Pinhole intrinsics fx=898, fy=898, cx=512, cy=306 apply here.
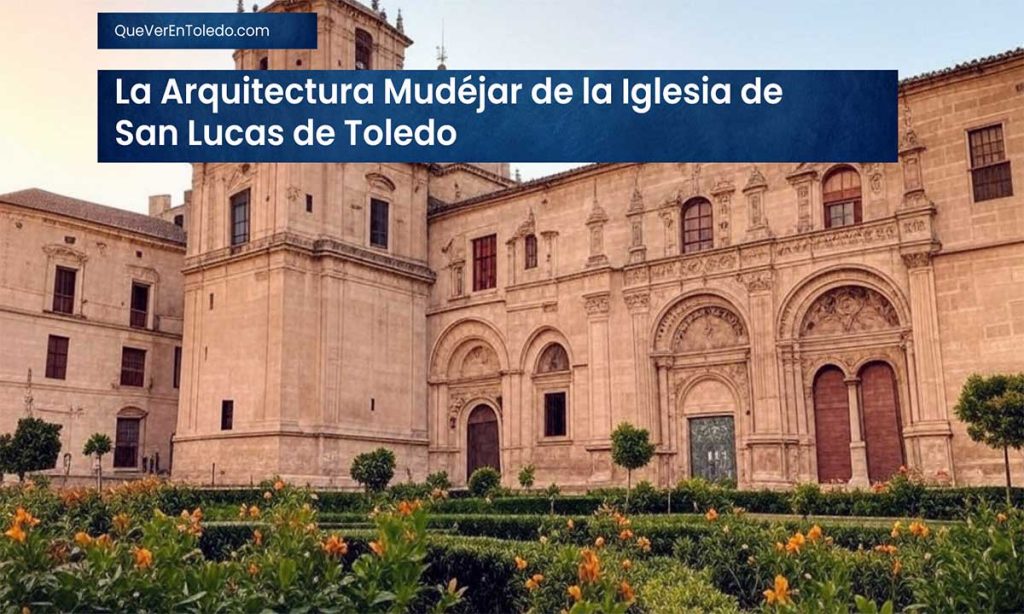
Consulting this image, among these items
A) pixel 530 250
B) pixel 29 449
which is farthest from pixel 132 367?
pixel 530 250

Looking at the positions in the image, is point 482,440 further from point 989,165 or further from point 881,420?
point 989,165

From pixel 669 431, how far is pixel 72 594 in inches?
967

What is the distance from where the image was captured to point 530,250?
3180 cm

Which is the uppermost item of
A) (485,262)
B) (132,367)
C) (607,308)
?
(485,262)

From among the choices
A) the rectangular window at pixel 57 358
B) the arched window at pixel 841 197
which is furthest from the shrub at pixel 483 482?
the rectangular window at pixel 57 358

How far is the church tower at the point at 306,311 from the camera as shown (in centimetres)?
2933

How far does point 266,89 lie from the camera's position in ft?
39.8

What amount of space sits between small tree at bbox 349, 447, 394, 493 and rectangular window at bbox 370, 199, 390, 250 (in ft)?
33.0

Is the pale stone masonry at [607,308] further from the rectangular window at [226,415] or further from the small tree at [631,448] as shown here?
the small tree at [631,448]

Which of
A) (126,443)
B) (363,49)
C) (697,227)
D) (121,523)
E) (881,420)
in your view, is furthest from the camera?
(126,443)

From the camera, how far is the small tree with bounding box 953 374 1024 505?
17938 millimetres

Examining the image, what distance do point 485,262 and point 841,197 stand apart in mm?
12942

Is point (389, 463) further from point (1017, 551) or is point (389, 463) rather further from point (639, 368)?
point (1017, 551)

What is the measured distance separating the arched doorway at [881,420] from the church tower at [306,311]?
15526 millimetres
